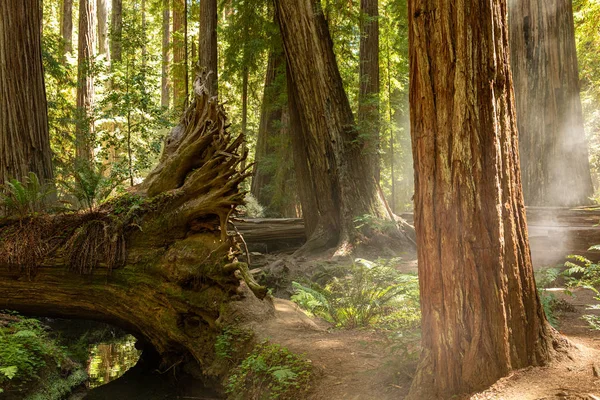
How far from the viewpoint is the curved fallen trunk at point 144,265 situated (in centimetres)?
643

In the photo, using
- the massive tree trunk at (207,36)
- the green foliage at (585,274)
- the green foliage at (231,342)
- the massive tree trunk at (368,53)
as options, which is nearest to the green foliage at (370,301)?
the green foliage at (231,342)

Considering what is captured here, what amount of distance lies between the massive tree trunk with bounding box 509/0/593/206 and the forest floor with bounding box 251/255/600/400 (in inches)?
125

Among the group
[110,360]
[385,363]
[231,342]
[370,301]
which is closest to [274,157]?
[110,360]

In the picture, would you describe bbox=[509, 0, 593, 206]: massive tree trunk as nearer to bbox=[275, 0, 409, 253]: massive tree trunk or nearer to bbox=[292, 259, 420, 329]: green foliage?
bbox=[275, 0, 409, 253]: massive tree trunk

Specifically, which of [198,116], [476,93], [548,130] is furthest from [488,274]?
[548,130]

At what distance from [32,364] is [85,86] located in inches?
447

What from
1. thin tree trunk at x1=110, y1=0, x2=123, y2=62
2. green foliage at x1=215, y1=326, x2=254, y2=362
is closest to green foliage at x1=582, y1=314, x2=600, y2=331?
green foliage at x1=215, y1=326, x2=254, y2=362

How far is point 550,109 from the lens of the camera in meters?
9.62

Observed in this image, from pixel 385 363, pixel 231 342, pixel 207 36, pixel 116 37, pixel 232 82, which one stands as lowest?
pixel 231 342

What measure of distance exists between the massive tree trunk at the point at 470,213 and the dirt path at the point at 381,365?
0.17 metres

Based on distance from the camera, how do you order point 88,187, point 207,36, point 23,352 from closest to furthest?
point 23,352 < point 88,187 < point 207,36

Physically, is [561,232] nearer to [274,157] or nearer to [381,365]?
[381,365]

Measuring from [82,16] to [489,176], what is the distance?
16.7 meters

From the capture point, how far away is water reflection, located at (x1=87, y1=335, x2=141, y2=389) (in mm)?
6832
